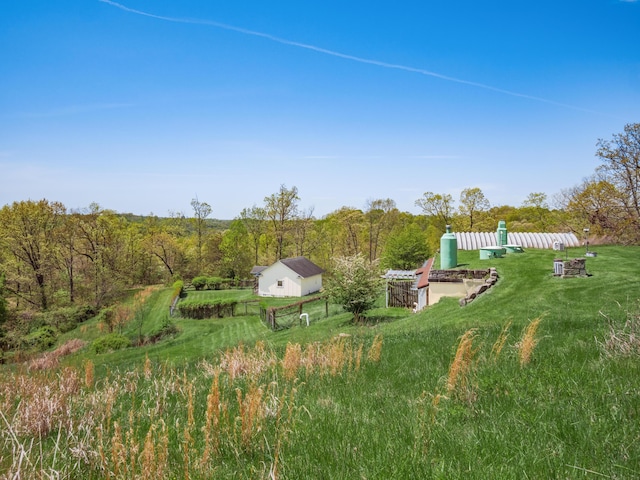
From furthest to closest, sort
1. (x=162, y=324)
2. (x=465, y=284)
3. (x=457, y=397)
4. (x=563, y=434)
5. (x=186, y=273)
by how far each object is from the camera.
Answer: (x=186, y=273) → (x=162, y=324) → (x=465, y=284) → (x=457, y=397) → (x=563, y=434)

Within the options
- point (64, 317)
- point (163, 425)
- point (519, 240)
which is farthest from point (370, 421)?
point (64, 317)

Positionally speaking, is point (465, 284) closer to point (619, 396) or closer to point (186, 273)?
point (619, 396)

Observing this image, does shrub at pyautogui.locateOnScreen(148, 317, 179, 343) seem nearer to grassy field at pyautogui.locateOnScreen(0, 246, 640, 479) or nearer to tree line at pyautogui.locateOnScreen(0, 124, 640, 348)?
tree line at pyautogui.locateOnScreen(0, 124, 640, 348)

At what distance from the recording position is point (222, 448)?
2896 mm

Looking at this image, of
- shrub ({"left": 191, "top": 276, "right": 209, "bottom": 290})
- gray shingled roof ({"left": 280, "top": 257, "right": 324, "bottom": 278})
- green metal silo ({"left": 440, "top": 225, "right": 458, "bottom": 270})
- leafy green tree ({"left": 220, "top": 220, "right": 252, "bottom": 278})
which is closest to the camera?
green metal silo ({"left": 440, "top": 225, "right": 458, "bottom": 270})

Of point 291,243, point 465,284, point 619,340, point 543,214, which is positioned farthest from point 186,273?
point 619,340

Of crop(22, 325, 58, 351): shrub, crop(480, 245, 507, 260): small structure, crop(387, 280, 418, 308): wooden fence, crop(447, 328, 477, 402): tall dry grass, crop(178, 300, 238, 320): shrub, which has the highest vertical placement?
crop(480, 245, 507, 260): small structure

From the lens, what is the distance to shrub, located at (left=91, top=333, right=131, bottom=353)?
62.0ft

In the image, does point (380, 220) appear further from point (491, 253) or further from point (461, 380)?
point (461, 380)

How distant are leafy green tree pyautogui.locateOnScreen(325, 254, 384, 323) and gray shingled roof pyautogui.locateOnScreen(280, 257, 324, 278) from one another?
21.6m

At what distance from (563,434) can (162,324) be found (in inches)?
1007

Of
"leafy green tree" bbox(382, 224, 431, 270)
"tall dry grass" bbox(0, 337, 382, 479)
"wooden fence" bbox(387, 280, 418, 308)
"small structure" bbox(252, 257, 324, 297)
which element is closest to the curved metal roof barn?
"wooden fence" bbox(387, 280, 418, 308)

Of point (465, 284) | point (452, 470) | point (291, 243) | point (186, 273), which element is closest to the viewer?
point (452, 470)

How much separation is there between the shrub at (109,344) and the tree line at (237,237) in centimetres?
907
